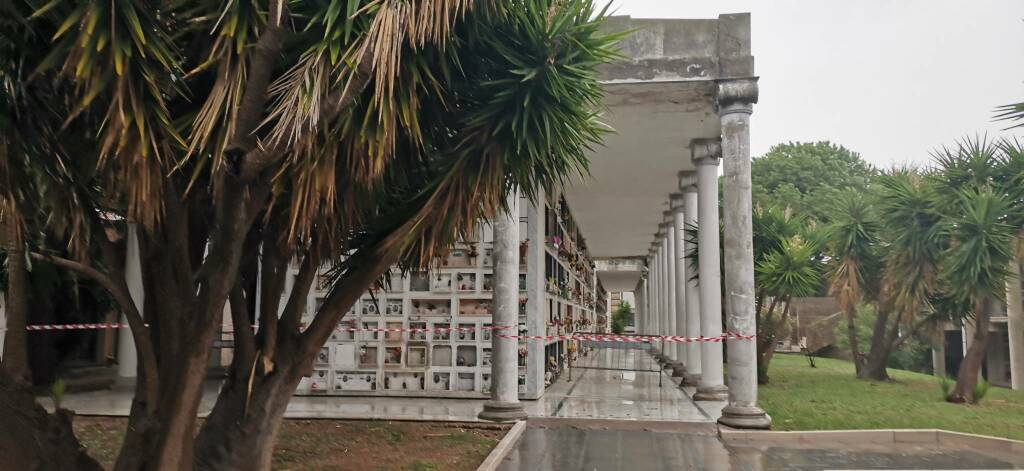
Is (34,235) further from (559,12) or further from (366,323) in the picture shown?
(366,323)

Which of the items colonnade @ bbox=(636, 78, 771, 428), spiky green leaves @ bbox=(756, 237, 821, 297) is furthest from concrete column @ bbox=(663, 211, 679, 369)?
spiky green leaves @ bbox=(756, 237, 821, 297)

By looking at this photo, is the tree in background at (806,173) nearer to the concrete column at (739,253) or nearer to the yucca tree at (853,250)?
the yucca tree at (853,250)

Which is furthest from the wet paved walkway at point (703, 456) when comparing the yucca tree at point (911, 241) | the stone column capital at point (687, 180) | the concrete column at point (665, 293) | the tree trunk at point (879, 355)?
the concrete column at point (665, 293)

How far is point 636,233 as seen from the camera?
1005 inches

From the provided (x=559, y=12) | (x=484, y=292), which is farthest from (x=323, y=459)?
(x=484, y=292)

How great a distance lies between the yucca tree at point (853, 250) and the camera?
56.4 ft

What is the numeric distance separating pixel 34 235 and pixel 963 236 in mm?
13022

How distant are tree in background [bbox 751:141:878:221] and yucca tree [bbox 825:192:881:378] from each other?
70.8ft

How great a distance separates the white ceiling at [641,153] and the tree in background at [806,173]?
1873cm

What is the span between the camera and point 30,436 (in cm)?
451

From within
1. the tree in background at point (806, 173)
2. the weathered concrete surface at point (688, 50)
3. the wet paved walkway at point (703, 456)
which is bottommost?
the wet paved walkway at point (703, 456)

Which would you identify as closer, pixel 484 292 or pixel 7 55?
pixel 7 55

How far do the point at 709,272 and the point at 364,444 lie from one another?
663cm

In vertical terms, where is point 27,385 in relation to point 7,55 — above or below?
below
